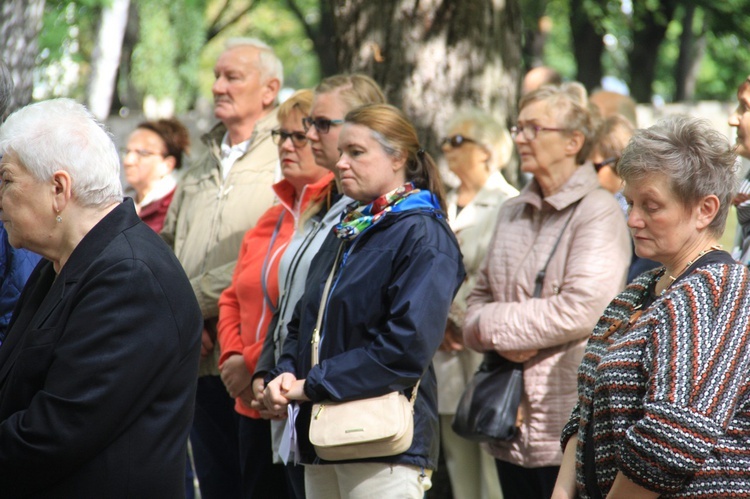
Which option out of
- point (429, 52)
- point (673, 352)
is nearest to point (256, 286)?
point (429, 52)

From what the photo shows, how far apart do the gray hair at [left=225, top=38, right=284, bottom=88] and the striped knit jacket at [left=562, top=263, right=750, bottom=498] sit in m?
3.19

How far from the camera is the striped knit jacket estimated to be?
2.41 metres

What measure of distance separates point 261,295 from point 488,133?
5.23 feet

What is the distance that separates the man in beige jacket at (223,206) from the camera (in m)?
4.79

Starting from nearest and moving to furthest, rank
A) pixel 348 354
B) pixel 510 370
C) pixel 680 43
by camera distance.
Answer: pixel 348 354, pixel 510 370, pixel 680 43

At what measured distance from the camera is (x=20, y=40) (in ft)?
17.6

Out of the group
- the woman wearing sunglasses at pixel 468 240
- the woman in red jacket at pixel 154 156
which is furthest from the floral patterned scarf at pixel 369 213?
the woman in red jacket at pixel 154 156

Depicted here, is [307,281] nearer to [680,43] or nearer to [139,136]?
[139,136]

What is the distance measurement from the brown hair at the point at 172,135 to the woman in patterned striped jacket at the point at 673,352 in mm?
4445

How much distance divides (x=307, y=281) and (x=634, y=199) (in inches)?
59.4

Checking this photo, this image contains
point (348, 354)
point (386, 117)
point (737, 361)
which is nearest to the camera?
point (737, 361)

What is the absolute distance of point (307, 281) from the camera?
12.6ft

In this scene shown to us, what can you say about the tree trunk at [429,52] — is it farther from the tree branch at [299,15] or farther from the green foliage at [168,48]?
the tree branch at [299,15]

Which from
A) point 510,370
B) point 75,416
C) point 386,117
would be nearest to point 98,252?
point 75,416
